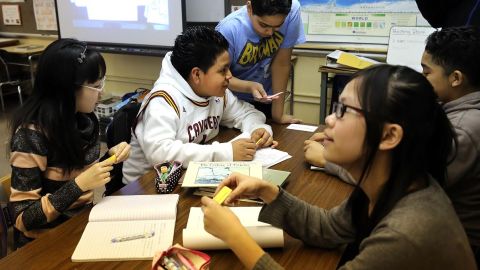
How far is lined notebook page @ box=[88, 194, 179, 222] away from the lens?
43.9 inches

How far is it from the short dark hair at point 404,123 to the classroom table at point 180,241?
223 millimetres

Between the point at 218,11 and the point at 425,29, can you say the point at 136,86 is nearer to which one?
the point at 218,11

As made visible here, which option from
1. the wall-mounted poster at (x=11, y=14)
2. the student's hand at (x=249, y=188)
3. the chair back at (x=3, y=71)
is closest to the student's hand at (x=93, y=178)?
the student's hand at (x=249, y=188)

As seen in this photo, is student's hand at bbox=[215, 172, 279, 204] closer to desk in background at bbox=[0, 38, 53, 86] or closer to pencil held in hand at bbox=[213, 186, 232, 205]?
pencil held in hand at bbox=[213, 186, 232, 205]

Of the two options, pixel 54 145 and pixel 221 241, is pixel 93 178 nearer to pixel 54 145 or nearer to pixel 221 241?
pixel 54 145

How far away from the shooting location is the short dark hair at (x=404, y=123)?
789mm

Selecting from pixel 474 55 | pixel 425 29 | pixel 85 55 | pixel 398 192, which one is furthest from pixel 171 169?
pixel 425 29

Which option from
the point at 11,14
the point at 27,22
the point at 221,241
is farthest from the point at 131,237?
the point at 11,14

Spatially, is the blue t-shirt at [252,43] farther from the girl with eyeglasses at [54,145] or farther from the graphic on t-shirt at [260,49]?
the girl with eyeglasses at [54,145]

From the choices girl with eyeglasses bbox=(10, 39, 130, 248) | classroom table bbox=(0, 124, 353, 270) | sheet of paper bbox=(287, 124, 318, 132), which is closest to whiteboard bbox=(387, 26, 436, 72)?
sheet of paper bbox=(287, 124, 318, 132)

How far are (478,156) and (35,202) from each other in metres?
1.37

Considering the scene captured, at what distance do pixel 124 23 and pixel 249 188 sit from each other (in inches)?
127

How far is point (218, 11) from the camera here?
354cm

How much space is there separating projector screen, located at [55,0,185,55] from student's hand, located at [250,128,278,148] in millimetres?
2110
